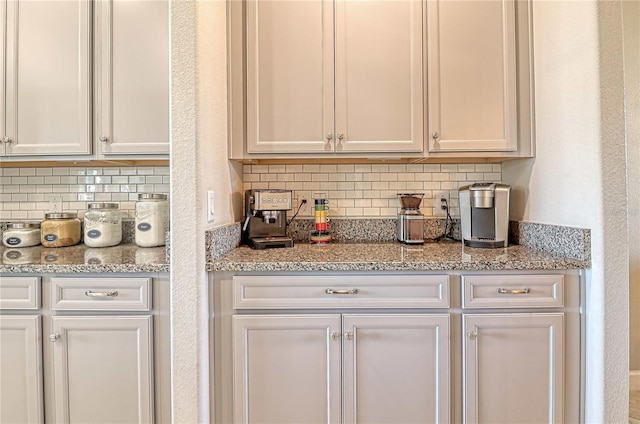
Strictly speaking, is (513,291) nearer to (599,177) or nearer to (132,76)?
(599,177)

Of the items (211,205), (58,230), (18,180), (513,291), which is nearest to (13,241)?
(58,230)

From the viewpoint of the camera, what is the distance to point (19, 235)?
181 centimetres

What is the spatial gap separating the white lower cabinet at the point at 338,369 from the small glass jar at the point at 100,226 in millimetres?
1016

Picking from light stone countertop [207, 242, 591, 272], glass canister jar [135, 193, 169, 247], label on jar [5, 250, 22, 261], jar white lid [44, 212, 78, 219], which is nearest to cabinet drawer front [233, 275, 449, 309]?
light stone countertop [207, 242, 591, 272]

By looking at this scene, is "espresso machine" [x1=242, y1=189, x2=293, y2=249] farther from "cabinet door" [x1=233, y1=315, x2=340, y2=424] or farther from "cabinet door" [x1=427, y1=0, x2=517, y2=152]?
"cabinet door" [x1=427, y1=0, x2=517, y2=152]

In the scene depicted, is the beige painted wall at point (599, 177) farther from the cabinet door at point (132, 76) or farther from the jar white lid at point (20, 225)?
the jar white lid at point (20, 225)

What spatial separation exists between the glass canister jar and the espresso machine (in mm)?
475

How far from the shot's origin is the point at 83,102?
5.41 feet

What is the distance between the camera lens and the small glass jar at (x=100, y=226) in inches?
70.4

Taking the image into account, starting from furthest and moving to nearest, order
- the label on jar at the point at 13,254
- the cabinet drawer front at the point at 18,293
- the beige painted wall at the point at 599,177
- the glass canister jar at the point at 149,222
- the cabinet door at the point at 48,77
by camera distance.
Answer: the glass canister jar at the point at 149,222 < the cabinet door at the point at 48,77 < the label on jar at the point at 13,254 < the cabinet drawer front at the point at 18,293 < the beige painted wall at the point at 599,177

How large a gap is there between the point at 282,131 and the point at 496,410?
150 cm

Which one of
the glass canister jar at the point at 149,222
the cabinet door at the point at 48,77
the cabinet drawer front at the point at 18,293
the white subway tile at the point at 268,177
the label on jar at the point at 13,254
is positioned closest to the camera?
the cabinet drawer front at the point at 18,293

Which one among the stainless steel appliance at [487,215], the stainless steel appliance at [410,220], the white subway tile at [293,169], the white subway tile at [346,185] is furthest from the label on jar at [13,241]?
the stainless steel appliance at [487,215]

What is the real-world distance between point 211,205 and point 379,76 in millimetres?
989
